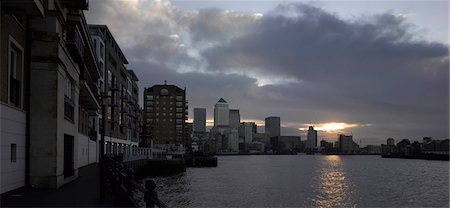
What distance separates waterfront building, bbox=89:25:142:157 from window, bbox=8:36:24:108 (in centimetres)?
4358

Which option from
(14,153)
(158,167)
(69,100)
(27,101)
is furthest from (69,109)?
(158,167)

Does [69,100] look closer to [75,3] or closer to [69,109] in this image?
[69,109]

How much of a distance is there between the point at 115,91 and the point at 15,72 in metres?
45.0

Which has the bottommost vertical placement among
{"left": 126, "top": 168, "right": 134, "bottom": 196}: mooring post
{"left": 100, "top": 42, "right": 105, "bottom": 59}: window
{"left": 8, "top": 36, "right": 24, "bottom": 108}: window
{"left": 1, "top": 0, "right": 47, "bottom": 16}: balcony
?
{"left": 126, "top": 168, "right": 134, "bottom": 196}: mooring post

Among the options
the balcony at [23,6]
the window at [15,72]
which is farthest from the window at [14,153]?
the balcony at [23,6]

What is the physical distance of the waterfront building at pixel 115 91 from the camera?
237 ft

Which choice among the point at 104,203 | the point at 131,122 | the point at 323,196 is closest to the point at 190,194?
the point at 323,196

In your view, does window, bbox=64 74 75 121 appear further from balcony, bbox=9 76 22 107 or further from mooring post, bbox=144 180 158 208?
mooring post, bbox=144 180 158 208

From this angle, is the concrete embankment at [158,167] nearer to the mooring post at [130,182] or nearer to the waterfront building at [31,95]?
the waterfront building at [31,95]

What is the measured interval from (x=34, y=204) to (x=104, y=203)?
2050 millimetres

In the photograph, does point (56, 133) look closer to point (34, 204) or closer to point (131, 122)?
point (34, 204)

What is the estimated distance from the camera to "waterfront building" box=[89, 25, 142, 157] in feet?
237

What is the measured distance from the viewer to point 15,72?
17.5 meters

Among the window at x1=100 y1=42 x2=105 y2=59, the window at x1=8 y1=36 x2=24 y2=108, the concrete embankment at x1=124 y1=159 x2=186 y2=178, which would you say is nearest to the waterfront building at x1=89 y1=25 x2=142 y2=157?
the window at x1=100 y1=42 x2=105 y2=59
